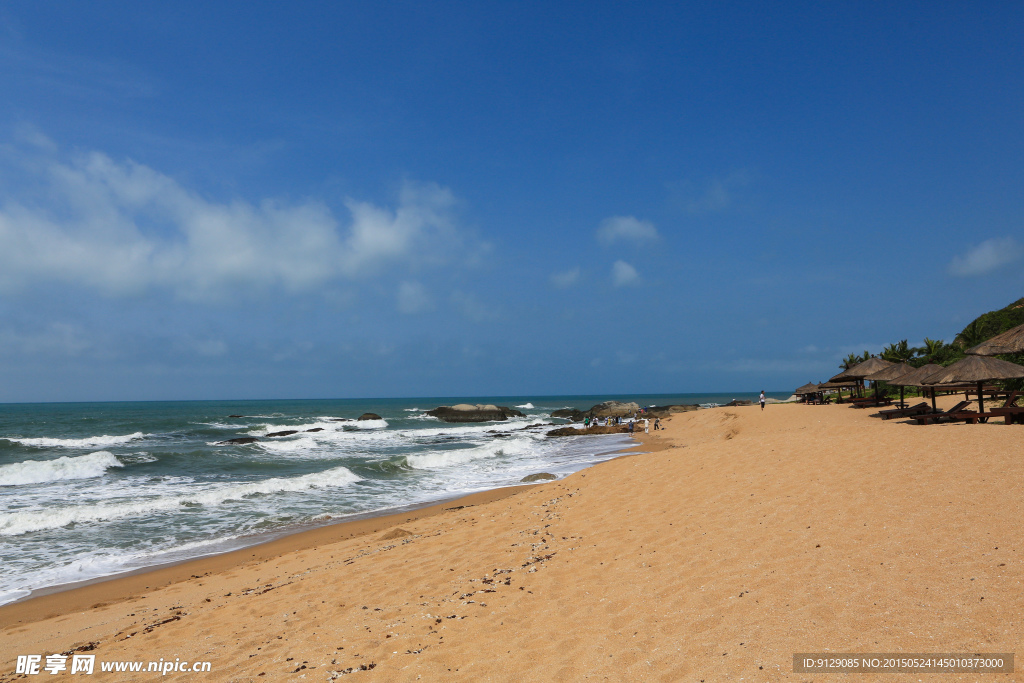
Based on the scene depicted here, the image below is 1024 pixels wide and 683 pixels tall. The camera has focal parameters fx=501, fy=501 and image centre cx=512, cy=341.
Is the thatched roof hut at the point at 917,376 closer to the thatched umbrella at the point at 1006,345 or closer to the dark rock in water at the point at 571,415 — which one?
the thatched umbrella at the point at 1006,345

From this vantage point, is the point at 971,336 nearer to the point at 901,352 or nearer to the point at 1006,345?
the point at 901,352

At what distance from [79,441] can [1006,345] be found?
58.3 m

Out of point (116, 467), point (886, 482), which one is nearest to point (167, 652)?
point (886, 482)

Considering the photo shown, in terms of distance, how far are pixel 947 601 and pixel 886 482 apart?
4472 mm

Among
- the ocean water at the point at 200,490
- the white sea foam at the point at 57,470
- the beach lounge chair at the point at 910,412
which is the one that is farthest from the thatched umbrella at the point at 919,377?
the white sea foam at the point at 57,470

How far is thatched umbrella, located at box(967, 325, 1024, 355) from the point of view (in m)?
17.0

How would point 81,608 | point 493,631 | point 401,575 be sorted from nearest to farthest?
point 493,631, point 401,575, point 81,608

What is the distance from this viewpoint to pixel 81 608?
8891mm

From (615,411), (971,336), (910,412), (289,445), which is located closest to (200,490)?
(289,445)

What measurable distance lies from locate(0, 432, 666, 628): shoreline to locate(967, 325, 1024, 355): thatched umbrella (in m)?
18.6

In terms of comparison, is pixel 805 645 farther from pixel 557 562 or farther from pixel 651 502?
pixel 651 502

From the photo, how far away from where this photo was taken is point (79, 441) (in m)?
41.1

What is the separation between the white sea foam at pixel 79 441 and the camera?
38.0m

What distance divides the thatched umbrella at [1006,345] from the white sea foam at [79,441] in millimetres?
51635
